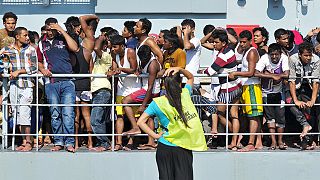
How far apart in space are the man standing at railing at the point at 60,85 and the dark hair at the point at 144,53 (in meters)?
0.84

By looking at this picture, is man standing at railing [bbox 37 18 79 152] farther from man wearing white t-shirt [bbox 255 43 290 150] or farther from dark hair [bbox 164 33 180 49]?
man wearing white t-shirt [bbox 255 43 290 150]

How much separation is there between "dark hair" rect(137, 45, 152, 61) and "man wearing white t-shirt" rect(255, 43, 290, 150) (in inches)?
55.8

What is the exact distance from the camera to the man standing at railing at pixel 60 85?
29.0ft

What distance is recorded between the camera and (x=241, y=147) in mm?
9102

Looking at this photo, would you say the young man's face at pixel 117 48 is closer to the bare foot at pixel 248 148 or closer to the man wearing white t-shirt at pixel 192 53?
the man wearing white t-shirt at pixel 192 53

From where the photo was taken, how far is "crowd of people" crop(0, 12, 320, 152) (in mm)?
8820

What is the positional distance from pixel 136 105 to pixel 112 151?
0.68 metres

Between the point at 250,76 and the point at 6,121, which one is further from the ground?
the point at 250,76

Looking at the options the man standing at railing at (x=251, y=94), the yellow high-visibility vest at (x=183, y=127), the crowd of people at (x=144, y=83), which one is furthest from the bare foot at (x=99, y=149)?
the yellow high-visibility vest at (x=183, y=127)

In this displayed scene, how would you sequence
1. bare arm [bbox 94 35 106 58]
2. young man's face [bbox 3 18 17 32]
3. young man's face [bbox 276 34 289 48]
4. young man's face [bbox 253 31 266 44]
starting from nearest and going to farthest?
bare arm [bbox 94 35 106 58] → young man's face [bbox 276 34 289 48] → young man's face [bbox 253 31 266 44] → young man's face [bbox 3 18 17 32]

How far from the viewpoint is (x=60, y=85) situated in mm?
8836

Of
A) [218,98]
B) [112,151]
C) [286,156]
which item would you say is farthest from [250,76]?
[112,151]

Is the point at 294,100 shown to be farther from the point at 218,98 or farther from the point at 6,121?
the point at 6,121

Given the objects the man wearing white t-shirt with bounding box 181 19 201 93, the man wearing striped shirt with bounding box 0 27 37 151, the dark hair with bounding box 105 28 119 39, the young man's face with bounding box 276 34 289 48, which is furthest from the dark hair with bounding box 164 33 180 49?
the man wearing striped shirt with bounding box 0 27 37 151
